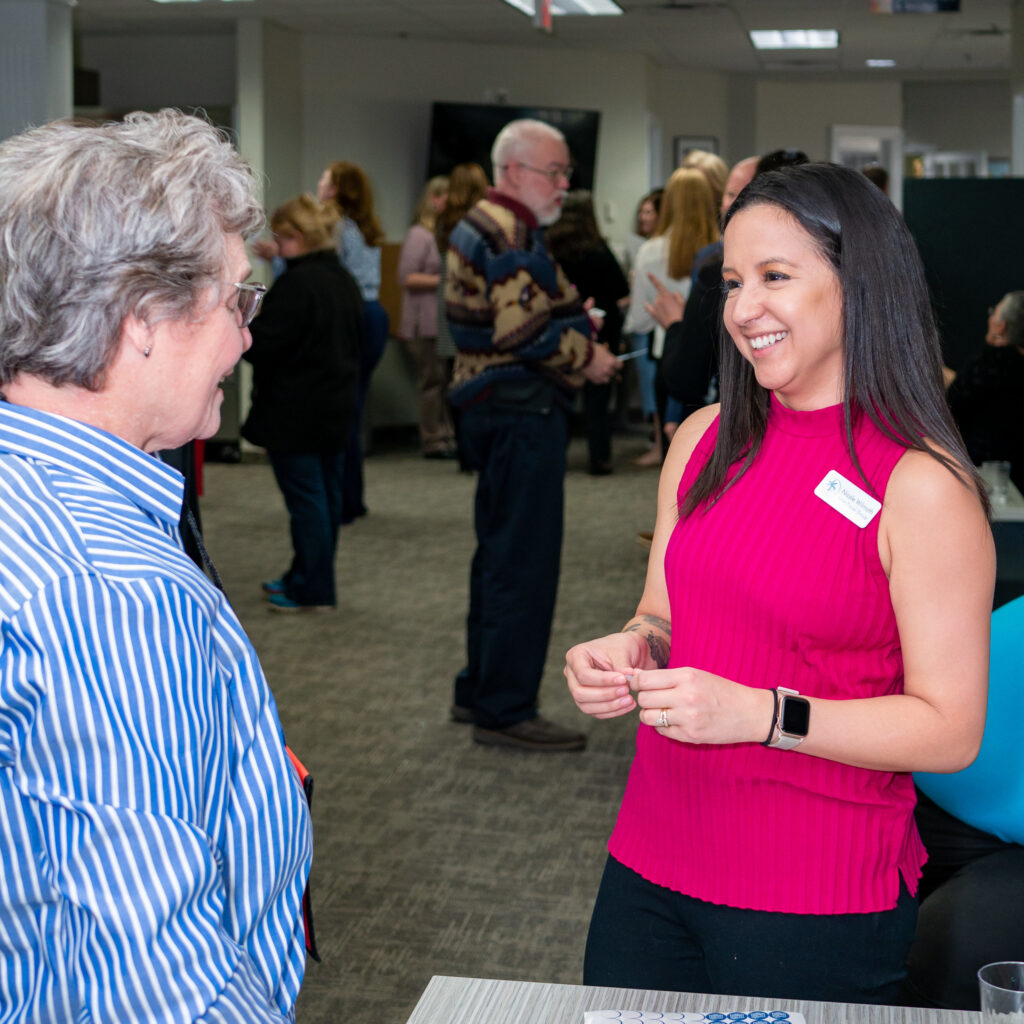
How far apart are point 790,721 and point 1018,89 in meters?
7.29

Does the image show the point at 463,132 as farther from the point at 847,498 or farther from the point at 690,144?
the point at 847,498

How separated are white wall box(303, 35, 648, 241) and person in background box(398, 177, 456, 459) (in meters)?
1.01

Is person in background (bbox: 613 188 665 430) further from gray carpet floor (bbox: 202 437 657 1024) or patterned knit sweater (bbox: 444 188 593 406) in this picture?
patterned knit sweater (bbox: 444 188 593 406)

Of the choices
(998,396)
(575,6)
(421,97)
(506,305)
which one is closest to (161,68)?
(421,97)

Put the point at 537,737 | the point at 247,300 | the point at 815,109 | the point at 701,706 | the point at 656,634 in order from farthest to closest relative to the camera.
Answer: the point at 815,109 < the point at 537,737 < the point at 656,634 < the point at 701,706 < the point at 247,300

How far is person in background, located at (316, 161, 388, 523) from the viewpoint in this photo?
21.1 ft

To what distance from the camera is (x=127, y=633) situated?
2.80 feet

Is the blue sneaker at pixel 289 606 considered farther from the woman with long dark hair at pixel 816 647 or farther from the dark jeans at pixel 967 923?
the woman with long dark hair at pixel 816 647

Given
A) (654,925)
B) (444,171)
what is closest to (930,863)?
(654,925)

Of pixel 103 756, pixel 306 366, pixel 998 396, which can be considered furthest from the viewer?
pixel 306 366

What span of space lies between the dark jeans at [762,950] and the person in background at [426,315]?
7.20 metres

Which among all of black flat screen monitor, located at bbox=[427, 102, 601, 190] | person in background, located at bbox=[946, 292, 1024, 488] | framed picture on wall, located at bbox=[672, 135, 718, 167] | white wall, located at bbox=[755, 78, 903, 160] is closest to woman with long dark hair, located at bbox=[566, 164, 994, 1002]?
person in background, located at bbox=[946, 292, 1024, 488]

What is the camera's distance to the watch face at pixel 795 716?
1.29m

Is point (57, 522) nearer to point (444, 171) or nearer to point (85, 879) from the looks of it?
point (85, 879)
